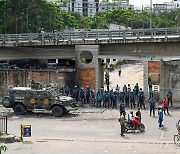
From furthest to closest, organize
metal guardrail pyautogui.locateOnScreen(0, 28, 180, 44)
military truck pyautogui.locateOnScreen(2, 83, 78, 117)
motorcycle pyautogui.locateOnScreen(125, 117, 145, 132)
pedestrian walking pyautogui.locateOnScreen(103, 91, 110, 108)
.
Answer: metal guardrail pyautogui.locateOnScreen(0, 28, 180, 44) < pedestrian walking pyautogui.locateOnScreen(103, 91, 110, 108) < military truck pyautogui.locateOnScreen(2, 83, 78, 117) < motorcycle pyautogui.locateOnScreen(125, 117, 145, 132)

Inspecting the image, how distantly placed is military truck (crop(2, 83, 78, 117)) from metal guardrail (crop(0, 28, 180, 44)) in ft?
28.1

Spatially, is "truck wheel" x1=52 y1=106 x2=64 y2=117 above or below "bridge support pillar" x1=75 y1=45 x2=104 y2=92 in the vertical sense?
below

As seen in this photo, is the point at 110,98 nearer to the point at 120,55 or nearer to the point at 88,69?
the point at 88,69

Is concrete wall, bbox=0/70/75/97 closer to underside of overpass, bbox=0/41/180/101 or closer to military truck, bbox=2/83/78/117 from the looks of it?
underside of overpass, bbox=0/41/180/101

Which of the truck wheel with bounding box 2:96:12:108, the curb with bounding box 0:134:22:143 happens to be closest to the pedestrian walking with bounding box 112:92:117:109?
the truck wheel with bounding box 2:96:12:108

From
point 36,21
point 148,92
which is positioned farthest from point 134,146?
point 36,21

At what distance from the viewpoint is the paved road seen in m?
24.0

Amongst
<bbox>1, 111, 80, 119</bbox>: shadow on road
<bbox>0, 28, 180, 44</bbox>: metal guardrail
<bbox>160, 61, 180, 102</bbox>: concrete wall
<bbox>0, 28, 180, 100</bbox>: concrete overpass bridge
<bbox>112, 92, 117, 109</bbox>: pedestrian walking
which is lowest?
<bbox>1, 111, 80, 119</bbox>: shadow on road

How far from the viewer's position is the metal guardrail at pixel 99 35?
3844cm

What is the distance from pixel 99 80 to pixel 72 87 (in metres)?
2.31

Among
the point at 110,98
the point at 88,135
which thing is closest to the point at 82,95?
the point at 110,98

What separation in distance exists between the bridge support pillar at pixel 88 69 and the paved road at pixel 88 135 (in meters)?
5.30

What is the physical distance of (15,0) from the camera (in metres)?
71.6

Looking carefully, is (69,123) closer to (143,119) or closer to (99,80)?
(143,119)
